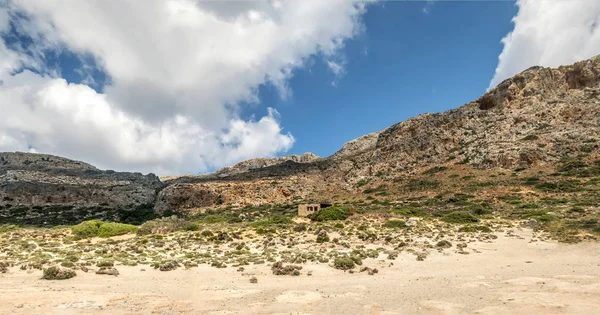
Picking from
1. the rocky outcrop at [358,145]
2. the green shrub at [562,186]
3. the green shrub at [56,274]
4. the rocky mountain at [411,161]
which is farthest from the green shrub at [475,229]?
the rocky outcrop at [358,145]

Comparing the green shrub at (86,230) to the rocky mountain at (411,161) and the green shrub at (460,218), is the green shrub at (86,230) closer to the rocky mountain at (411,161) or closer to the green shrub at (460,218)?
the rocky mountain at (411,161)

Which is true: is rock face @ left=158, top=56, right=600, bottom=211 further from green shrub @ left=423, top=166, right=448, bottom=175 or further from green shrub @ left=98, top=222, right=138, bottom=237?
green shrub @ left=98, top=222, right=138, bottom=237

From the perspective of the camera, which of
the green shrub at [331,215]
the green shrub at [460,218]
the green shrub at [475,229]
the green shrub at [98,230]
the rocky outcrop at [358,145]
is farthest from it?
the rocky outcrop at [358,145]

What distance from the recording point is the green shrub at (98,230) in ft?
99.5

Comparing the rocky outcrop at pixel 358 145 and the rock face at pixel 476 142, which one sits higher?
the rocky outcrop at pixel 358 145

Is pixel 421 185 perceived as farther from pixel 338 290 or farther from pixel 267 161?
pixel 267 161

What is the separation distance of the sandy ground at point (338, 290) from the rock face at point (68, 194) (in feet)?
143

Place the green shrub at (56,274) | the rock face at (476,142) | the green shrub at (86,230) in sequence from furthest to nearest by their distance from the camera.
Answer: the rock face at (476,142) < the green shrub at (86,230) < the green shrub at (56,274)

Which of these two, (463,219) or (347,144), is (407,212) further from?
(347,144)

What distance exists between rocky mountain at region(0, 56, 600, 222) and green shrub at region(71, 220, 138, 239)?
2697 cm

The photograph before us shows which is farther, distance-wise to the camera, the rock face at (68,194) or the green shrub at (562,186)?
the rock face at (68,194)

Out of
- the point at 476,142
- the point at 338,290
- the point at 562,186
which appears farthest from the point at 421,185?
the point at 338,290

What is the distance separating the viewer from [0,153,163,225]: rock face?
55.8m

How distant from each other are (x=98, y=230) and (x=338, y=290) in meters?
27.7
